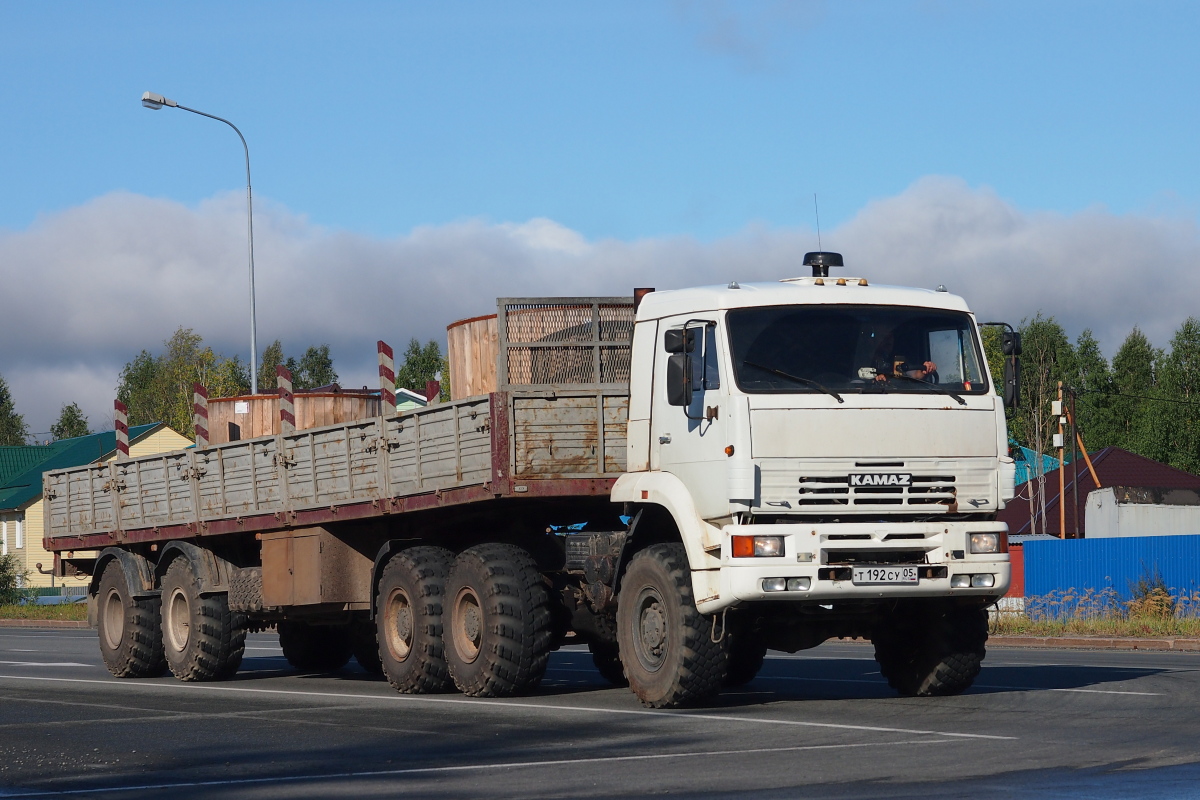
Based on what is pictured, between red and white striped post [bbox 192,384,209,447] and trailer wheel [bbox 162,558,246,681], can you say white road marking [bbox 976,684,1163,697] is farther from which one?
red and white striped post [bbox 192,384,209,447]

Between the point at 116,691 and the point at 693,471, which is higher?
the point at 693,471

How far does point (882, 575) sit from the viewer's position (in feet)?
37.5

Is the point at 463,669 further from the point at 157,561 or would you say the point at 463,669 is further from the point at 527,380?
the point at 157,561

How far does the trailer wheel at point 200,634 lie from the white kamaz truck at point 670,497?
716 millimetres

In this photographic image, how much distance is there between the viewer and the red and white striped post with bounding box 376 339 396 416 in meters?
15.2

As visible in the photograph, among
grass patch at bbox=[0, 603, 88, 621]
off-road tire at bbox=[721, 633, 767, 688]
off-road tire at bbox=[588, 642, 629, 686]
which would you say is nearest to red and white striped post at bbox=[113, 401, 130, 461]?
off-road tire at bbox=[588, 642, 629, 686]

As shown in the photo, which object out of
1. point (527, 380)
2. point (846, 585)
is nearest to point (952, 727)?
point (846, 585)

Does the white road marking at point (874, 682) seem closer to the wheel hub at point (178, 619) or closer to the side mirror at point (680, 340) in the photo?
the wheel hub at point (178, 619)

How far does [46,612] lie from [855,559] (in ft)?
131

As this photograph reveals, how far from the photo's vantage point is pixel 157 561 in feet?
62.4

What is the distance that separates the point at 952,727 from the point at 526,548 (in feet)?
15.7

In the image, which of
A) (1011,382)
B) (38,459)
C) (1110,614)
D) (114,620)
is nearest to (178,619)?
(114,620)

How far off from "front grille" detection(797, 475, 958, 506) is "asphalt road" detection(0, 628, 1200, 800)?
1531 millimetres

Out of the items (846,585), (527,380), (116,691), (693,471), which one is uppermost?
(527,380)
